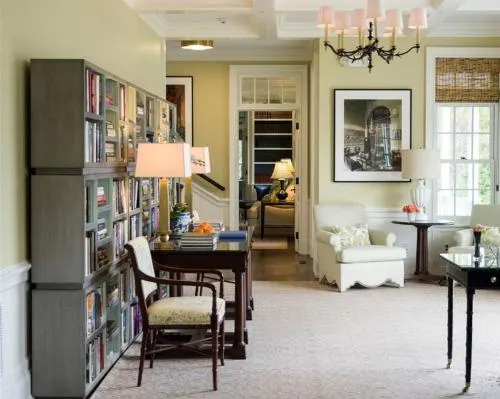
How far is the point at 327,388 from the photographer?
13.5ft

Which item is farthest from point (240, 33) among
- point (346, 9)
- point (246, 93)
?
point (246, 93)

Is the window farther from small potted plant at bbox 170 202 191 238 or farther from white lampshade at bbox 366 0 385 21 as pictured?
small potted plant at bbox 170 202 191 238

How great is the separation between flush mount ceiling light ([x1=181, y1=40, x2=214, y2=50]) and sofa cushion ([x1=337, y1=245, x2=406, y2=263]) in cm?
336

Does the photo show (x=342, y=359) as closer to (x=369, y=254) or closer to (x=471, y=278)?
(x=471, y=278)

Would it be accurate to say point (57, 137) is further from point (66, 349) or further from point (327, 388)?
point (327, 388)

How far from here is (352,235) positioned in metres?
7.57

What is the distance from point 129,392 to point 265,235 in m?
8.42

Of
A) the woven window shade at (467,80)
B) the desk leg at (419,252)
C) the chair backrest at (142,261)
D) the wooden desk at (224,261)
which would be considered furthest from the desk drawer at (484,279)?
the woven window shade at (467,80)

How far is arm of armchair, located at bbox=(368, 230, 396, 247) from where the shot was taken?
24.7ft

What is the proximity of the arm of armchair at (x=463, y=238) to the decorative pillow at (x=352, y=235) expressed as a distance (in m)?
0.97

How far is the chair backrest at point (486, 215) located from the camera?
7.78 m

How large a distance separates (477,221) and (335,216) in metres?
1.64

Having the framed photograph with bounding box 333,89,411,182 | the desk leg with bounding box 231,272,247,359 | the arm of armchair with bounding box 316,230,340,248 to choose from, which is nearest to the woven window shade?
the framed photograph with bounding box 333,89,411,182

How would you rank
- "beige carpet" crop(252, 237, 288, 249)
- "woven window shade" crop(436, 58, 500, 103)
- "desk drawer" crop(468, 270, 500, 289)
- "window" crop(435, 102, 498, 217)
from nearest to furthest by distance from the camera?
1. "desk drawer" crop(468, 270, 500, 289)
2. "woven window shade" crop(436, 58, 500, 103)
3. "window" crop(435, 102, 498, 217)
4. "beige carpet" crop(252, 237, 288, 249)
